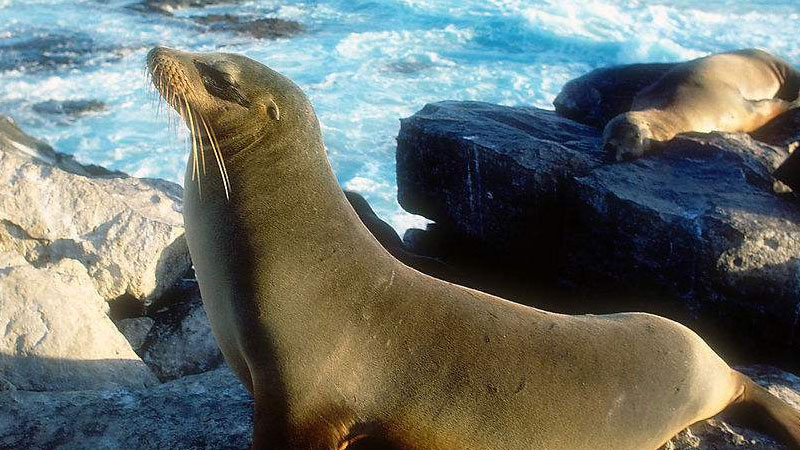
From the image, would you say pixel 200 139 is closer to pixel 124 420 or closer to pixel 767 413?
pixel 124 420

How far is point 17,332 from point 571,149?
13.2ft

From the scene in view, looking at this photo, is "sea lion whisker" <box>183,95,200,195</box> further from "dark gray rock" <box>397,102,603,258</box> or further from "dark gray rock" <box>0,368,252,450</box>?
"dark gray rock" <box>397,102,603,258</box>

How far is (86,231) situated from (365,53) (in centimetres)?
1065

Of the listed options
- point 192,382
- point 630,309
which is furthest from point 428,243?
point 192,382

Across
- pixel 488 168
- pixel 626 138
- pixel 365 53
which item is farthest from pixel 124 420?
pixel 365 53

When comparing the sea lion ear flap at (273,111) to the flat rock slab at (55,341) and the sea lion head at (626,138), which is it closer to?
the flat rock slab at (55,341)

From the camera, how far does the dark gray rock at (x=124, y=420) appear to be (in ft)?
10.3

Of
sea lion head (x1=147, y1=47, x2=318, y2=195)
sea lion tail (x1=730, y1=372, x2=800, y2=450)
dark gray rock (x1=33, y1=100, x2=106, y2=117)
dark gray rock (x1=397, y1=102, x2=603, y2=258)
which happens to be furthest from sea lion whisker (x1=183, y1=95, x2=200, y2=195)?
dark gray rock (x1=33, y1=100, x2=106, y2=117)

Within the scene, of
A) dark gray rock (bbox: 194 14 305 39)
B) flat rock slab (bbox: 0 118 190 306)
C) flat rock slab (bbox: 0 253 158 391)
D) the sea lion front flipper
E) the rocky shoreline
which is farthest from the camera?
dark gray rock (bbox: 194 14 305 39)

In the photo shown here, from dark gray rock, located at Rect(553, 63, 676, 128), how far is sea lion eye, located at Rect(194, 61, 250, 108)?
5877 mm

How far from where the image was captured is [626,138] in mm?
6203

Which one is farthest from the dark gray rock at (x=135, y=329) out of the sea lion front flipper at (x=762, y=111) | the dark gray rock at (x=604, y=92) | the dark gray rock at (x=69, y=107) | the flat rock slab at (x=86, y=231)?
the dark gray rock at (x=69, y=107)

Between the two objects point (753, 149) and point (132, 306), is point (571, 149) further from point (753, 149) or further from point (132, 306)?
point (132, 306)

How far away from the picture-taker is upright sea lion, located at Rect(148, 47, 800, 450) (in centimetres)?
284
